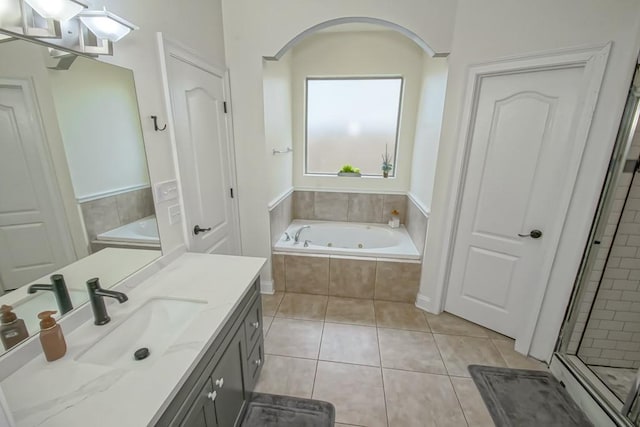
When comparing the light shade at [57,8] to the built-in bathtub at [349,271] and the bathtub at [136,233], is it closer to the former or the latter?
the bathtub at [136,233]

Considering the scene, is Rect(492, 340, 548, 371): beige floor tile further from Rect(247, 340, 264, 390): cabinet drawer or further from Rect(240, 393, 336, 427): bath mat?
Rect(247, 340, 264, 390): cabinet drawer

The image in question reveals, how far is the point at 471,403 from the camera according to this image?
5.37 feet

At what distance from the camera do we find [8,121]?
816mm

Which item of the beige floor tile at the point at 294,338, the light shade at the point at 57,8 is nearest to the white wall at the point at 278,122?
the beige floor tile at the point at 294,338

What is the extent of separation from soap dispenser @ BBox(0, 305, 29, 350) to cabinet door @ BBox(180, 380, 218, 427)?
598 mm

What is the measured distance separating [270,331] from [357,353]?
0.74 meters

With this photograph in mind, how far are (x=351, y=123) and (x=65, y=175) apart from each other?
300cm

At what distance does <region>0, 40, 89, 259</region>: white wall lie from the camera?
2.71ft

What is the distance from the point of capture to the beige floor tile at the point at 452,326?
2.22 m

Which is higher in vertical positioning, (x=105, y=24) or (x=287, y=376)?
(x=105, y=24)

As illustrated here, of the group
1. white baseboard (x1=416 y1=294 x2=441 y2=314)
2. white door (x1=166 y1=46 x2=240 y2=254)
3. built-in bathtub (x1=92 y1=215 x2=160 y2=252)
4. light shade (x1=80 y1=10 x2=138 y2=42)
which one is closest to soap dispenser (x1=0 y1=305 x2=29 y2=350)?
built-in bathtub (x1=92 y1=215 x2=160 y2=252)

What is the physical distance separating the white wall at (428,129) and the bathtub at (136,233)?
2.11 m

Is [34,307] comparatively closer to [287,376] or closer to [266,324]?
[287,376]

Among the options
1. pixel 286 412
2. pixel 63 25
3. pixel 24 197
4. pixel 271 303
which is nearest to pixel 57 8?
pixel 63 25
